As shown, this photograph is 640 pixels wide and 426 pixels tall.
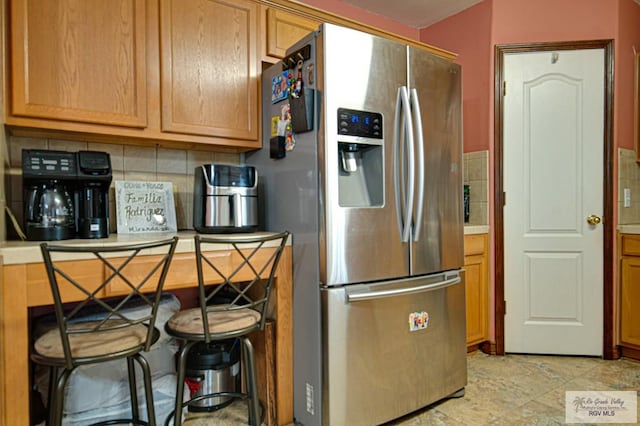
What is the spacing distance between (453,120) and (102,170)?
5.74 feet

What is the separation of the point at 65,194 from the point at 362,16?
99.3 inches

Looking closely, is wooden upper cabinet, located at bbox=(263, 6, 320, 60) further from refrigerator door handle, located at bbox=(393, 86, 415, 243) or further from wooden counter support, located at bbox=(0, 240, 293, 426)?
wooden counter support, located at bbox=(0, 240, 293, 426)

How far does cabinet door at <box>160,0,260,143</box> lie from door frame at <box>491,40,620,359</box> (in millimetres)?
1761

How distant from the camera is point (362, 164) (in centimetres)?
197

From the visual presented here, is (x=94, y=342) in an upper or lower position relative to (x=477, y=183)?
lower

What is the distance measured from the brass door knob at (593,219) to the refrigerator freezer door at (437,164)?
1.19 m

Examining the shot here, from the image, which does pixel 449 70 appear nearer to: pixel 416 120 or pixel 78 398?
pixel 416 120

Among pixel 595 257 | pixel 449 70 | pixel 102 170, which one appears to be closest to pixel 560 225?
pixel 595 257

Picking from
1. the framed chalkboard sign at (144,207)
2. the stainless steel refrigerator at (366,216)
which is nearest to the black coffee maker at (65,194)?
the framed chalkboard sign at (144,207)

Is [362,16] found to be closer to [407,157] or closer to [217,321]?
[407,157]

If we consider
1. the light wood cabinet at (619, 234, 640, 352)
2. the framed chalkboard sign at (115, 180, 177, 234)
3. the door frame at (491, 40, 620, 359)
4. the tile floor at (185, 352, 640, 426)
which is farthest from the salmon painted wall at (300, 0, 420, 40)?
the tile floor at (185, 352, 640, 426)

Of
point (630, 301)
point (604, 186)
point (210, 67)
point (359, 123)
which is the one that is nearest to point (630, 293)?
point (630, 301)

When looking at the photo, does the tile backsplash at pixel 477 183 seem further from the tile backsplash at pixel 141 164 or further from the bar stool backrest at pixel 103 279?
the bar stool backrest at pixel 103 279

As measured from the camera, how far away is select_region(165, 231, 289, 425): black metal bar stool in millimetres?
1566
